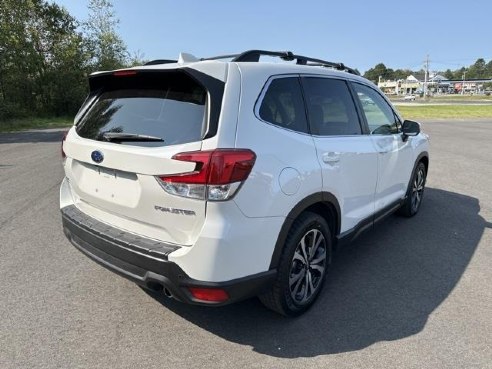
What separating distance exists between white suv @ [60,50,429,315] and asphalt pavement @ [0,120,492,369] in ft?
1.12

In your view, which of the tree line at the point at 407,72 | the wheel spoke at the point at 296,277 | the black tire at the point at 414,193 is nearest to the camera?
the wheel spoke at the point at 296,277

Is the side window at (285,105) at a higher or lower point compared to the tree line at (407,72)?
lower

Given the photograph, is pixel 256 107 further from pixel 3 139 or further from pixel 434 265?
pixel 3 139

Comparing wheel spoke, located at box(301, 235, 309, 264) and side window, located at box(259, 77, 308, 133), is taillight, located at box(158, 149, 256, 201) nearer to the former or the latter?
side window, located at box(259, 77, 308, 133)

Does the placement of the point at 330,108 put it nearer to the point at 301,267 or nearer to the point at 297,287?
the point at 301,267

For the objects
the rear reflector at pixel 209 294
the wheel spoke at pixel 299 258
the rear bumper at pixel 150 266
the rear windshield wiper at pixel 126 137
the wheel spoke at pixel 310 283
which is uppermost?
the rear windshield wiper at pixel 126 137

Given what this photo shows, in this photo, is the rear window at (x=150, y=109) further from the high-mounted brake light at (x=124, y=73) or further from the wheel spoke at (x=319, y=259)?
the wheel spoke at (x=319, y=259)

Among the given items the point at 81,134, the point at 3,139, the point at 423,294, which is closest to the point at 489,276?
the point at 423,294

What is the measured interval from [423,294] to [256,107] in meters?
2.26

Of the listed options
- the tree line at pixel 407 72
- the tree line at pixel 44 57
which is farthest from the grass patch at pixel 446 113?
the tree line at pixel 407 72

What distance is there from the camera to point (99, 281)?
12.2 ft

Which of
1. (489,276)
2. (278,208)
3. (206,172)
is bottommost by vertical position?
(489,276)

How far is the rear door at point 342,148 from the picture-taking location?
325 centimetres

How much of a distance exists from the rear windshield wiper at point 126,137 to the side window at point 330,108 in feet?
4.06
